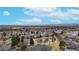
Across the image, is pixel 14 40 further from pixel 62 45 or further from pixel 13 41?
pixel 62 45

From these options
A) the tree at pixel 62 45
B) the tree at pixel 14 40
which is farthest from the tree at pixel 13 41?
the tree at pixel 62 45

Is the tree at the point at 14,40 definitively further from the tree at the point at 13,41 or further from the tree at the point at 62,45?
the tree at the point at 62,45

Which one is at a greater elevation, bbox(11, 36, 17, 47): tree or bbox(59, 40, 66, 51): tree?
bbox(11, 36, 17, 47): tree

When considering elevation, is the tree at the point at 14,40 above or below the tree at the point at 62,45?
above

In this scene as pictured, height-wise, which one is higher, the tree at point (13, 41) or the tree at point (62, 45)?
the tree at point (13, 41)

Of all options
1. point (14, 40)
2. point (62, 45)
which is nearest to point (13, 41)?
point (14, 40)

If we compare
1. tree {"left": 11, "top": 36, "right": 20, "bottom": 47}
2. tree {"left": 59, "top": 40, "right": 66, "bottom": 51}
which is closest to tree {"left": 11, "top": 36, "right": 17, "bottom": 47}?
tree {"left": 11, "top": 36, "right": 20, "bottom": 47}

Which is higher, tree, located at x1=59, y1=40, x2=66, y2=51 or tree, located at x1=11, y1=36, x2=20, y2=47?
tree, located at x1=11, y1=36, x2=20, y2=47

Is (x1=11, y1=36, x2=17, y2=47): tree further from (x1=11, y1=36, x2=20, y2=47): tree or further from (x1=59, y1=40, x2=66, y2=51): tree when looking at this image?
(x1=59, y1=40, x2=66, y2=51): tree
